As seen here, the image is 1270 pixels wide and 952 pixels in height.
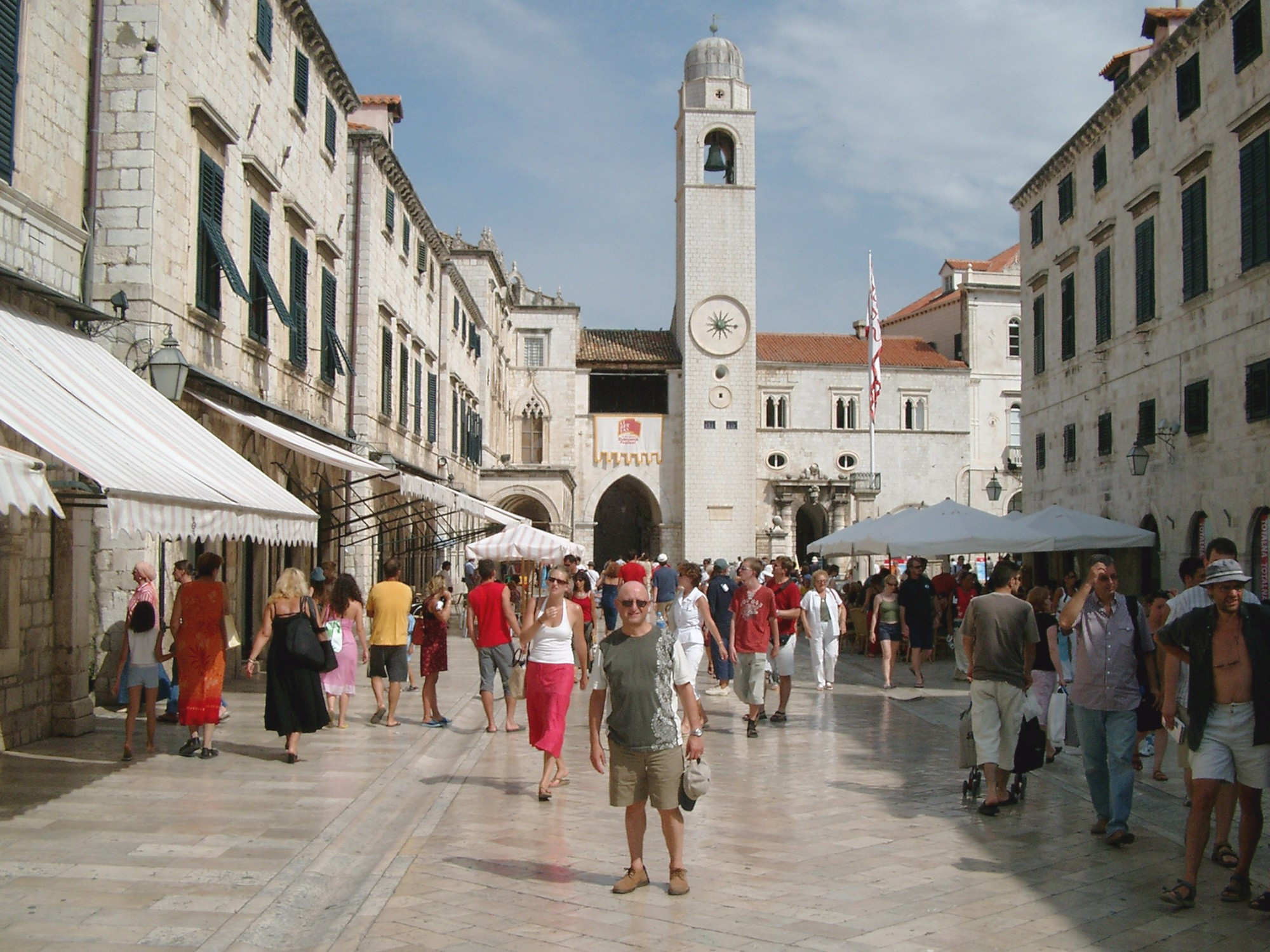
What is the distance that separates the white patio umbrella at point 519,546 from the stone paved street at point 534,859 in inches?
420

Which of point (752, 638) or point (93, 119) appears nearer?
point (93, 119)

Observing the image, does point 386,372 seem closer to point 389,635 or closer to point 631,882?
point 389,635

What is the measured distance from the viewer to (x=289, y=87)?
17125 millimetres

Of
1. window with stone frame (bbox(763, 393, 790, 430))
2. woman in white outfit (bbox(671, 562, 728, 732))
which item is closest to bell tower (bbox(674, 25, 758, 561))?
window with stone frame (bbox(763, 393, 790, 430))

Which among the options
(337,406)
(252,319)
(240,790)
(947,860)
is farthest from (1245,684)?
(337,406)

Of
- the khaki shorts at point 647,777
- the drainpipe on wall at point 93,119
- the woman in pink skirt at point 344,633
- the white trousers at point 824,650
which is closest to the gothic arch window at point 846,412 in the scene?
the white trousers at point 824,650

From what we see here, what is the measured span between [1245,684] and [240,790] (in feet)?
21.2

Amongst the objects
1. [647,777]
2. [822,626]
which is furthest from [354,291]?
[647,777]

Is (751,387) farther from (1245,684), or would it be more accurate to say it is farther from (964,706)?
(1245,684)

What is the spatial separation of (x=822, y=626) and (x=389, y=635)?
20.9ft

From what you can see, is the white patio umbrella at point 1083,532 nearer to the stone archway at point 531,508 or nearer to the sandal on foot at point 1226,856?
the sandal on foot at point 1226,856

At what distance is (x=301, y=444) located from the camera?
13508 mm

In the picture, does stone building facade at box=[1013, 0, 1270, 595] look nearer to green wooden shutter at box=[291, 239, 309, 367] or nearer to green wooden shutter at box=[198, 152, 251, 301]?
green wooden shutter at box=[291, 239, 309, 367]

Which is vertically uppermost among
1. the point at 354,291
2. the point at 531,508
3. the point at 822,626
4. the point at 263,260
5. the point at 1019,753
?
the point at 354,291
